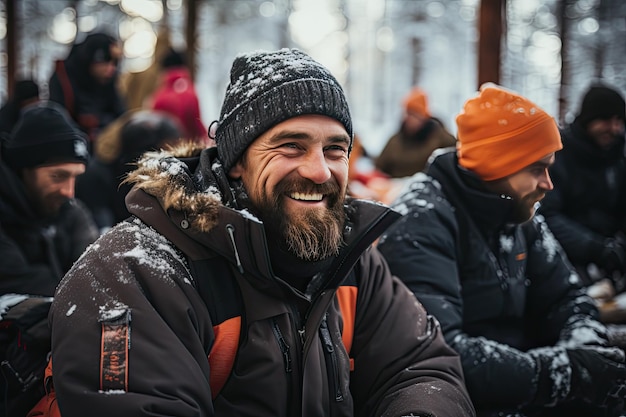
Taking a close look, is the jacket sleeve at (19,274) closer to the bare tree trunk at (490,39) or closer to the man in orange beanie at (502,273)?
the man in orange beanie at (502,273)

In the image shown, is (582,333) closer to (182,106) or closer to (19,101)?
(182,106)

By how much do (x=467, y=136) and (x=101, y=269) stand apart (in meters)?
1.84

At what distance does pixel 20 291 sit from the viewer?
3004 millimetres

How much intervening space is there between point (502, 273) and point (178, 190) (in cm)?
162

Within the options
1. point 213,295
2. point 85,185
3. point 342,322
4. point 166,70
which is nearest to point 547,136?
point 342,322

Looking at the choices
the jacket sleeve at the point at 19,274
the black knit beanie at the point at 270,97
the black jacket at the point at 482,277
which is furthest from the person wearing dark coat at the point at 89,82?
the black knit beanie at the point at 270,97

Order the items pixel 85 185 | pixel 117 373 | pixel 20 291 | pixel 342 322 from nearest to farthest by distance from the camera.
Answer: pixel 117 373
pixel 342 322
pixel 20 291
pixel 85 185

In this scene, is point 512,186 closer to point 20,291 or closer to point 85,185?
point 20,291

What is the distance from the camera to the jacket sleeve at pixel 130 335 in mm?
1730

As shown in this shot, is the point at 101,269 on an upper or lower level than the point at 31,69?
upper

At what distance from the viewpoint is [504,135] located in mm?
2951

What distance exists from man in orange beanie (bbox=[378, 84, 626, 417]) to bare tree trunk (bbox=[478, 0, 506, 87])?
2.95m

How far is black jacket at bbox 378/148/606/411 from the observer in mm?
2658

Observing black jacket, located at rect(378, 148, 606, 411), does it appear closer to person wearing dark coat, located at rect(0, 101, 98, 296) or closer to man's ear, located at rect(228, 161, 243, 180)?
man's ear, located at rect(228, 161, 243, 180)
